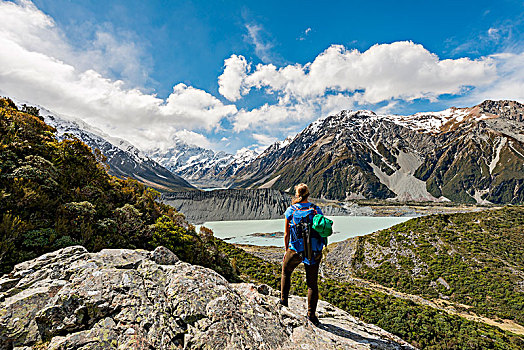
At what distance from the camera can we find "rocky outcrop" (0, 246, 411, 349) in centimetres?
349

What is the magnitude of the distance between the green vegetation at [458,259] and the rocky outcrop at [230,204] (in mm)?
53802

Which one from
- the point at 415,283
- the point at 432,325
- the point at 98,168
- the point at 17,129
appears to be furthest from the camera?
the point at 415,283

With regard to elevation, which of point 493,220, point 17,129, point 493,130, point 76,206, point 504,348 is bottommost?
point 504,348

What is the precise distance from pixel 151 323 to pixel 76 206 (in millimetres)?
6838

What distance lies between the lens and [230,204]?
89.2 meters

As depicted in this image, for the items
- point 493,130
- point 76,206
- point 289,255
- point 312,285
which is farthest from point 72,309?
point 493,130

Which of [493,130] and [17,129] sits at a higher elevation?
[493,130]

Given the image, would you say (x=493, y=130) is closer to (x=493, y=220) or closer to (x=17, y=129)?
(x=493, y=220)

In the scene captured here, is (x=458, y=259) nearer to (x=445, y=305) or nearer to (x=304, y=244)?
(x=445, y=305)

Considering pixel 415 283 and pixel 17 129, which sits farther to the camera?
pixel 415 283

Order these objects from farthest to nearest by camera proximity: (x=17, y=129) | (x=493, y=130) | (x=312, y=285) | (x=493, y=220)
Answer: (x=493, y=130), (x=493, y=220), (x=17, y=129), (x=312, y=285)

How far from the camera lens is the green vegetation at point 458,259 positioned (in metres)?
21.5

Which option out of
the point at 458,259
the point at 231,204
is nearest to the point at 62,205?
the point at 458,259

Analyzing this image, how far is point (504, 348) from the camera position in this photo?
11.8 metres
